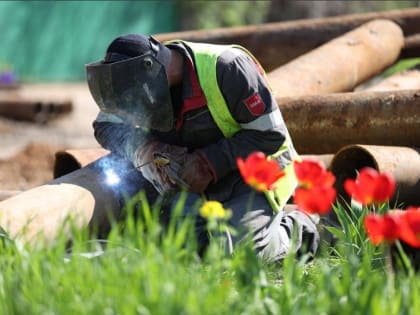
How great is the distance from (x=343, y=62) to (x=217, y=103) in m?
2.96

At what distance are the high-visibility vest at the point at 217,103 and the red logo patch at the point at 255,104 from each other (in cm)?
14

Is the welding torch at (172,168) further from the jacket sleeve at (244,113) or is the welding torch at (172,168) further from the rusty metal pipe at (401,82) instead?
the rusty metal pipe at (401,82)

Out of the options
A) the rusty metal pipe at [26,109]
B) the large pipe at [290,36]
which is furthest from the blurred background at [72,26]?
the large pipe at [290,36]

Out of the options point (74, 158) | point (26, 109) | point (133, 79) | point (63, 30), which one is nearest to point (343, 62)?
point (74, 158)

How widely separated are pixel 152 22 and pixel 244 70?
55.9 feet

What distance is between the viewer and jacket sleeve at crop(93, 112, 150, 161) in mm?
5852

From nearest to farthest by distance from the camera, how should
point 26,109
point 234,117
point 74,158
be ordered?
point 234,117, point 74,158, point 26,109

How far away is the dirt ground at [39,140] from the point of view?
9.16 metres

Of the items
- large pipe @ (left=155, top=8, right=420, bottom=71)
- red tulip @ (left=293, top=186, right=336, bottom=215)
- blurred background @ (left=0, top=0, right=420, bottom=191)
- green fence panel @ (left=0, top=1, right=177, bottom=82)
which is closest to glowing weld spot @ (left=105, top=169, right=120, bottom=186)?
red tulip @ (left=293, top=186, right=336, bottom=215)

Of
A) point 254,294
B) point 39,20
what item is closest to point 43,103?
point 39,20

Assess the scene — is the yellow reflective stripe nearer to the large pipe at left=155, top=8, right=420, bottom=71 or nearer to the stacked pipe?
the stacked pipe

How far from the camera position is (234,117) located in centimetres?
552

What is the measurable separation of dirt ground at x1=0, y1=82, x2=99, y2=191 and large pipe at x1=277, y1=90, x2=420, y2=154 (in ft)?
7.38

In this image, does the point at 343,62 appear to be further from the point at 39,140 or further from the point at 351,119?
the point at 39,140
